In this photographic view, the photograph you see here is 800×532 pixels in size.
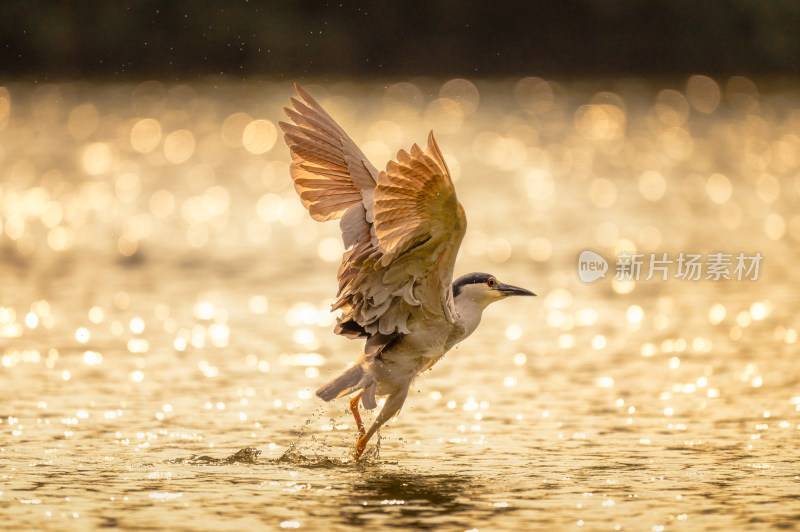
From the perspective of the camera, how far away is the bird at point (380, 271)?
890cm

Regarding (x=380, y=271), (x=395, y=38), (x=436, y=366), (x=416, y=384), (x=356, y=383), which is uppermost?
(x=395, y=38)

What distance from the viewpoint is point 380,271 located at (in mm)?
9445

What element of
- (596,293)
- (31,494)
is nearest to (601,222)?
(596,293)

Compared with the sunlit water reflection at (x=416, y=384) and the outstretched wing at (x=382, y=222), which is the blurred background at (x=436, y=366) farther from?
the outstretched wing at (x=382, y=222)

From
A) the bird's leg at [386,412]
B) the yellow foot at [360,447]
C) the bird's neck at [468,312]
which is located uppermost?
the bird's neck at [468,312]

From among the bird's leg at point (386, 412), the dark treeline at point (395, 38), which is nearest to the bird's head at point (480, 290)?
the bird's leg at point (386, 412)

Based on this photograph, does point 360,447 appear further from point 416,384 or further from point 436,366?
point 436,366

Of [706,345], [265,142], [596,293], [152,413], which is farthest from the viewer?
[265,142]

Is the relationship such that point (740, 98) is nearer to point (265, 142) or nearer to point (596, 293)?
point (265, 142)

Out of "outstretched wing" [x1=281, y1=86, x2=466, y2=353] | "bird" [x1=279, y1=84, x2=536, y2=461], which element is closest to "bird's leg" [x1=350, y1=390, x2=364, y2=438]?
"bird" [x1=279, y1=84, x2=536, y2=461]

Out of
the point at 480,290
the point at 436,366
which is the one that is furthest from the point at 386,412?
the point at 436,366

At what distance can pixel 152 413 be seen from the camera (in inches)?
455

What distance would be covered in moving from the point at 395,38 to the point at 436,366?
51.0 meters

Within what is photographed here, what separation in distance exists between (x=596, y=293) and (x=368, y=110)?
119ft
